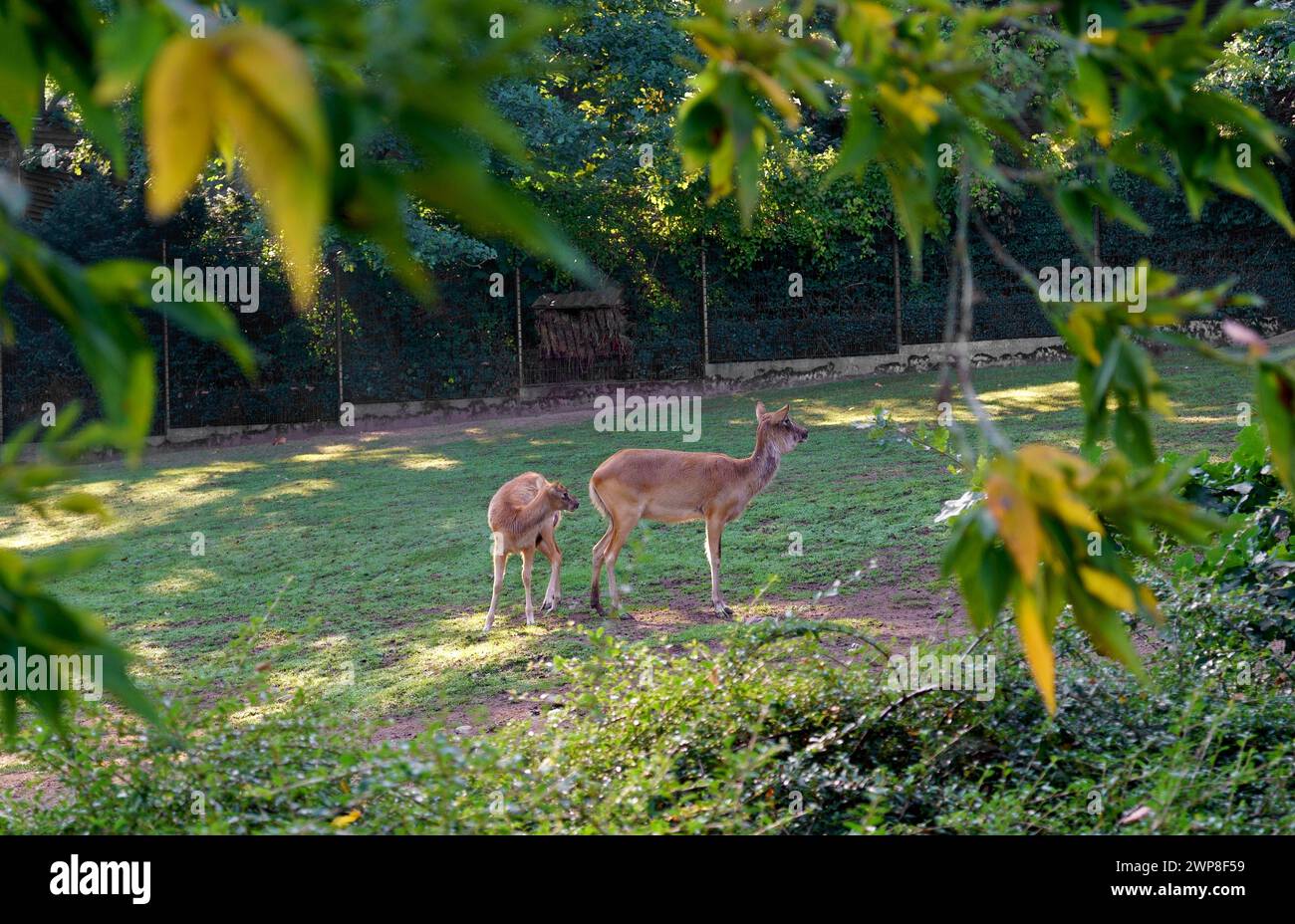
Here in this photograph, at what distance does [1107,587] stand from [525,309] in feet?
67.8

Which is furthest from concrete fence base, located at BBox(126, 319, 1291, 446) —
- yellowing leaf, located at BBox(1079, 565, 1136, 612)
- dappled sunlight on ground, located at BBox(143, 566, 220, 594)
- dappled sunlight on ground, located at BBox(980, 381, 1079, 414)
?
yellowing leaf, located at BBox(1079, 565, 1136, 612)

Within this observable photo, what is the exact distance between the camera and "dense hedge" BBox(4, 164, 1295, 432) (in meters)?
20.8

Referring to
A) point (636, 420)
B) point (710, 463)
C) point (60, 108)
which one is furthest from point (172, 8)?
point (60, 108)

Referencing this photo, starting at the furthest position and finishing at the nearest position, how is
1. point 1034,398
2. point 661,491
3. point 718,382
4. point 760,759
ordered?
point 718,382, point 1034,398, point 661,491, point 760,759

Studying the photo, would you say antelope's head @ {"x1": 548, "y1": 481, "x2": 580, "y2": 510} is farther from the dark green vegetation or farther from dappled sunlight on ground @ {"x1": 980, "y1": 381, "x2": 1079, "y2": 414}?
the dark green vegetation

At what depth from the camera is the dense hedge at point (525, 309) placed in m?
20.8

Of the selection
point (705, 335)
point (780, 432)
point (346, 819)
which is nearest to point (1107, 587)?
point (346, 819)

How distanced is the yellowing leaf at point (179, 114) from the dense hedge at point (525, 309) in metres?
20.4

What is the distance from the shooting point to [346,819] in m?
4.11

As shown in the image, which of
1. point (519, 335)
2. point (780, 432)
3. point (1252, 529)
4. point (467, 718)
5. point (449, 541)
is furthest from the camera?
point (519, 335)

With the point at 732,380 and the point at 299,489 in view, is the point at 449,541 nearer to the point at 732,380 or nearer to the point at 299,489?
the point at 299,489

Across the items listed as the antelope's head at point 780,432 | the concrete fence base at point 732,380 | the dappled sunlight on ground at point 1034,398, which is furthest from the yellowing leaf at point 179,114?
the concrete fence base at point 732,380

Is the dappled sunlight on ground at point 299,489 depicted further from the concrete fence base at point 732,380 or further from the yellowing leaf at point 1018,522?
the yellowing leaf at point 1018,522

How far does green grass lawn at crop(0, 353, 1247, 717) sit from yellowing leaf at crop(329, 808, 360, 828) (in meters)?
1.45
